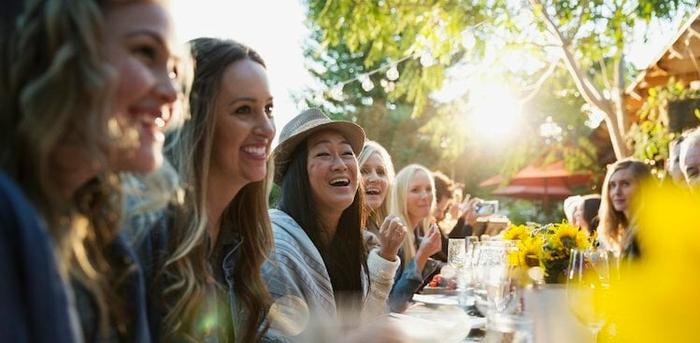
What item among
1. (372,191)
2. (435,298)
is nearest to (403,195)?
(372,191)

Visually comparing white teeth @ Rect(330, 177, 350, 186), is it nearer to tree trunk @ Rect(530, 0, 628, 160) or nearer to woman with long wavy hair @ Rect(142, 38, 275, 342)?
woman with long wavy hair @ Rect(142, 38, 275, 342)

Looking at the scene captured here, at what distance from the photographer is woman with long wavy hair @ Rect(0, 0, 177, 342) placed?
2.20ft

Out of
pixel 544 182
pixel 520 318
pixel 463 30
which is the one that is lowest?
pixel 520 318

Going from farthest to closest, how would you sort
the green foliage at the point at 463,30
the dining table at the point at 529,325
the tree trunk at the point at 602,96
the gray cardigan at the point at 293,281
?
the tree trunk at the point at 602,96 → the green foliage at the point at 463,30 → the gray cardigan at the point at 293,281 → the dining table at the point at 529,325

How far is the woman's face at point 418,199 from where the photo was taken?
16.3ft

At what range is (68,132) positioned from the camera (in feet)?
2.59

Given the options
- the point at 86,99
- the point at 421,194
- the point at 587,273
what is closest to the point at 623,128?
the point at 421,194

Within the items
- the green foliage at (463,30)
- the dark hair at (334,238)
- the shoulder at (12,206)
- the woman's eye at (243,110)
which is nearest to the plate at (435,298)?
the dark hair at (334,238)

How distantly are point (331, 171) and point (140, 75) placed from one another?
71.5 inches

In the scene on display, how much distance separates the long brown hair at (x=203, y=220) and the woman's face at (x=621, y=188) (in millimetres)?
3148

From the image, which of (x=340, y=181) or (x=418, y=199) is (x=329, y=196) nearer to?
(x=340, y=181)

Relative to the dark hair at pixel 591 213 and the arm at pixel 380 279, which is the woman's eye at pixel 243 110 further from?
the dark hair at pixel 591 213

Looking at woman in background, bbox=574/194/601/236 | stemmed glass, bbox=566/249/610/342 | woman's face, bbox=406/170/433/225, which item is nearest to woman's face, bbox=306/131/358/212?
stemmed glass, bbox=566/249/610/342

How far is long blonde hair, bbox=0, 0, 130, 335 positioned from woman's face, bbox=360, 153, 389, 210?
355 cm
